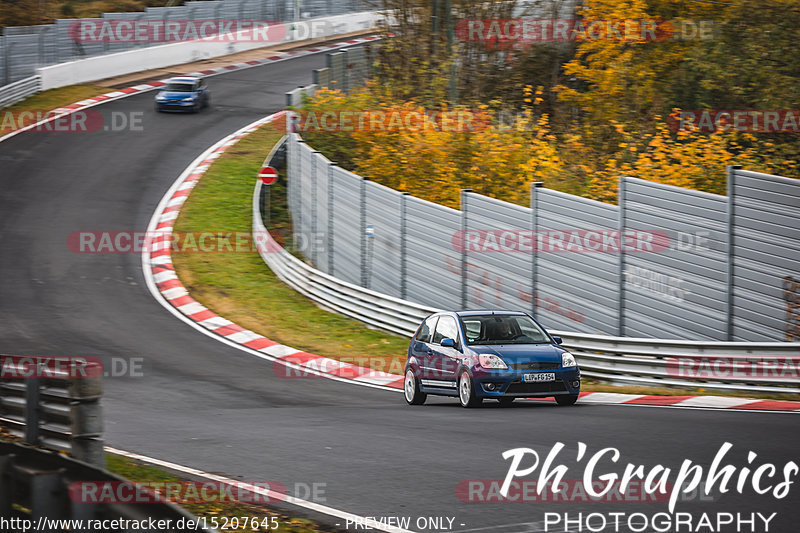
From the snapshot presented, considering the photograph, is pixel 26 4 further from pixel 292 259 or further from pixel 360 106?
pixel 292 259

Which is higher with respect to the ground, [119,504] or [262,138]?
[119,504]

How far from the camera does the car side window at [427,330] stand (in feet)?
54.4

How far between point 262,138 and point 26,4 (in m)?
20.9

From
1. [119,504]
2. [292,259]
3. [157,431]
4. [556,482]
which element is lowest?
[292,259]

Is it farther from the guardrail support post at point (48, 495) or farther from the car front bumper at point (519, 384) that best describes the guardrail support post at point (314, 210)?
the guardrail support post at point (48, 495)

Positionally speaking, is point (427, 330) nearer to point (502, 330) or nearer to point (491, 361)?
point (502, 330)

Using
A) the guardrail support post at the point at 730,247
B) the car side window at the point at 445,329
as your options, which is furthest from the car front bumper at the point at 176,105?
the guardrail support post at the point at 730,247

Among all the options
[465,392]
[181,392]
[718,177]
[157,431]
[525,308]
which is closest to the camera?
[157,431]

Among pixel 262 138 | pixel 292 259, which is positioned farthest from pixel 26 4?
pixel 292 259

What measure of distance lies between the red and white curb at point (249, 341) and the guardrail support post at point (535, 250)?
10.2 feet

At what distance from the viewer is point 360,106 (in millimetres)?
32438

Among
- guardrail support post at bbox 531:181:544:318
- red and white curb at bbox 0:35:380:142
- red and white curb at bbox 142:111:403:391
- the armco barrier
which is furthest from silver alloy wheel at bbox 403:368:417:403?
Answer: red and white curb at bbox 0:35:380:142

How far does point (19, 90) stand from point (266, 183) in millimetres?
18714

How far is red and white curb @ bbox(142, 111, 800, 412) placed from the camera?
1456 cm
